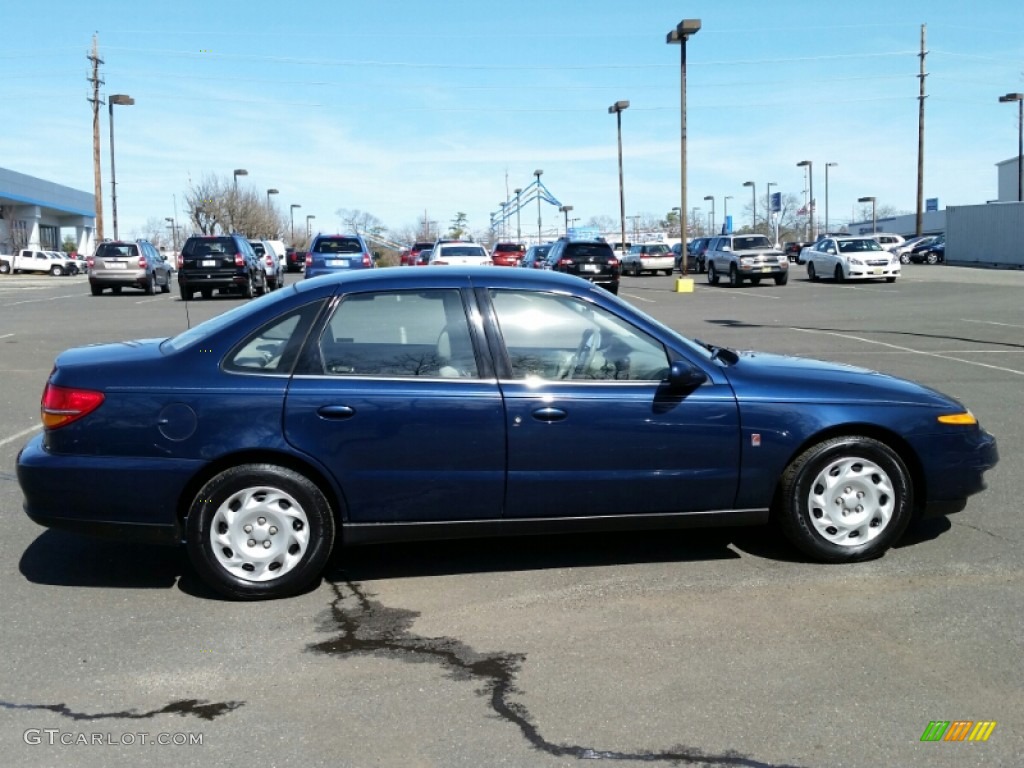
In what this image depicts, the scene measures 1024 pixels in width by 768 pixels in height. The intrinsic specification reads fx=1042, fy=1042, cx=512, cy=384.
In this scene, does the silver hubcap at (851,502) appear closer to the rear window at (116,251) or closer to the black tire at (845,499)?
the black tire at (845,499)

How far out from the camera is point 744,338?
664 inches

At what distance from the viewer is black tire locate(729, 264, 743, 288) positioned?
1412 inches

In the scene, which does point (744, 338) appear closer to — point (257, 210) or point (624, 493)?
point (624, 493)

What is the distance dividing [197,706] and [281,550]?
1.14 m

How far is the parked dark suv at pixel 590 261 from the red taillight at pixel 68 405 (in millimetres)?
24724

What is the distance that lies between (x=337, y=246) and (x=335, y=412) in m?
25.1

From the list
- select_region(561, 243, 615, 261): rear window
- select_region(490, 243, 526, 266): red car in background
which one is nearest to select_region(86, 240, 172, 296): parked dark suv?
select_region(561, 243, 615, 261): rear window

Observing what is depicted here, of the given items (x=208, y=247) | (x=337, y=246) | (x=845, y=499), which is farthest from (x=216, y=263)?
(x=845, y=499)

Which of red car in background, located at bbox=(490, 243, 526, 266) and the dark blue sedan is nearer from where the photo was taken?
the dark blue sedan

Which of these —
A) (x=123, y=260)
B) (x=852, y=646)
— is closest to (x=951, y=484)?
(x=852, y=646)

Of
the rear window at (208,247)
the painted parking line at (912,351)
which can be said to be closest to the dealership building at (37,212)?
the rear window at (208,247)

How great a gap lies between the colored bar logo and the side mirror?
6.29 feet

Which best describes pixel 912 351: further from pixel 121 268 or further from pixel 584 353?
pixel 121 268

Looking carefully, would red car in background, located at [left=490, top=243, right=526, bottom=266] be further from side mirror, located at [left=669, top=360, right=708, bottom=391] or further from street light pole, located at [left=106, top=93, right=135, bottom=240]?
side mirror, located at [left=669, top=360, right=708, bottom=391]
